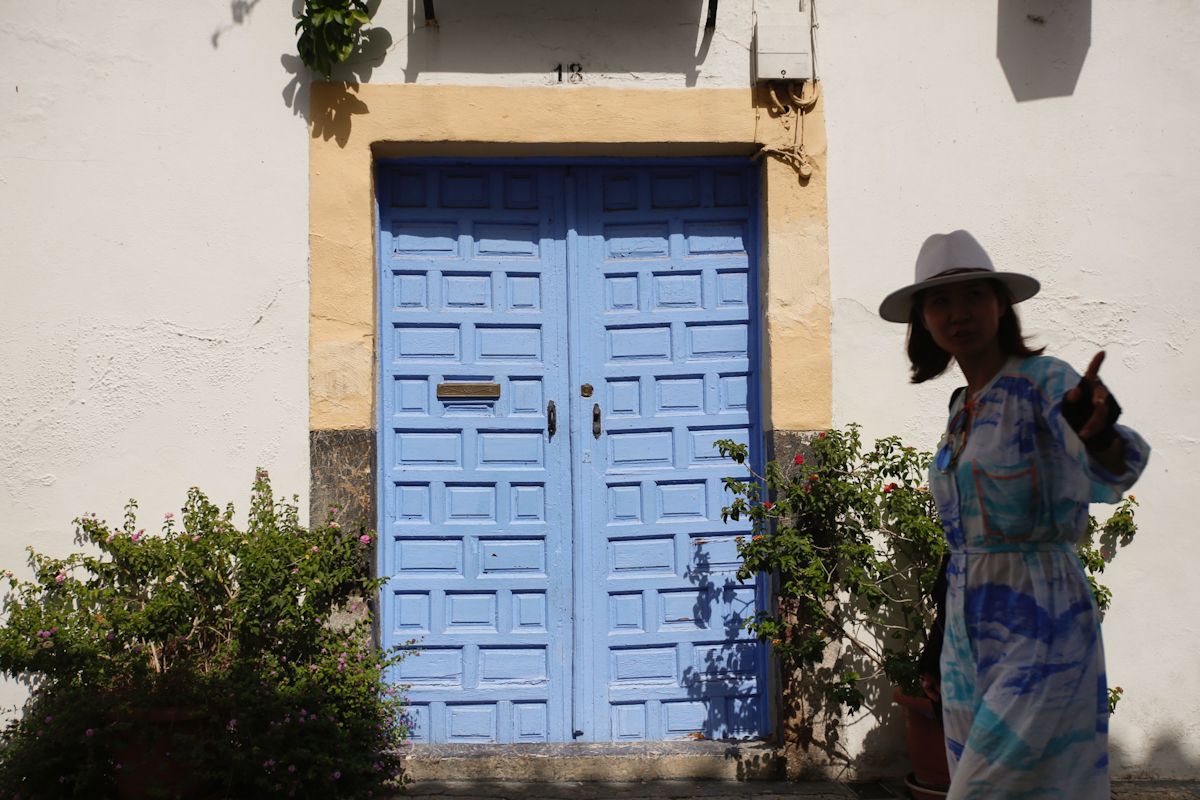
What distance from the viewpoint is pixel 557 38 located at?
16.8ft

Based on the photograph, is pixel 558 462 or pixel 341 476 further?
pixel 558 462

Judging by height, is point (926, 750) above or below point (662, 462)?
below

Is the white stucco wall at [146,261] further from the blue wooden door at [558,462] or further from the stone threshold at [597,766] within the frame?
the stone threshold at [597,766]

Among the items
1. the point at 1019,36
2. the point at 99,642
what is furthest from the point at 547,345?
the point at 1019,36

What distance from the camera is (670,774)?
491 centimetres

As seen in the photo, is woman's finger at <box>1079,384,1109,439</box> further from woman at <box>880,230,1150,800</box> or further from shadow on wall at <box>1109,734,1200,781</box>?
shadow on wall at <box>1109,734,1200,781</box>

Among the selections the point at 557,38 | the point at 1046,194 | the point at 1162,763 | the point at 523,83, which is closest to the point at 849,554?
the point at 1162,763

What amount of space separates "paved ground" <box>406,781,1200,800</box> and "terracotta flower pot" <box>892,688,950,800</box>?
0.15 metres

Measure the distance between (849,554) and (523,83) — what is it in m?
2.45

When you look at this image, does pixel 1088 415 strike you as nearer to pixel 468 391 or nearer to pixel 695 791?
pixel 695 791

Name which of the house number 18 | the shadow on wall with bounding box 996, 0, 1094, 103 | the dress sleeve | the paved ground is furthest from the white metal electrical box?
the paved ground

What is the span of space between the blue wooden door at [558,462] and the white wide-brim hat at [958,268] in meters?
2.38

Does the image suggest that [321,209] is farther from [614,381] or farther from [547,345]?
[614,381]

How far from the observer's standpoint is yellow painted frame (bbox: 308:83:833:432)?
4.94 meters
